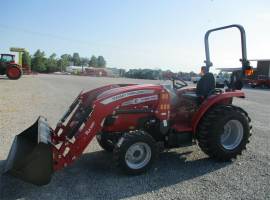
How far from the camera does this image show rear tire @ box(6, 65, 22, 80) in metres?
25.4

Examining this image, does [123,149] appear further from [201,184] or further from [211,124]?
[211,124]

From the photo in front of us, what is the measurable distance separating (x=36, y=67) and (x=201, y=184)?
75.5 meters

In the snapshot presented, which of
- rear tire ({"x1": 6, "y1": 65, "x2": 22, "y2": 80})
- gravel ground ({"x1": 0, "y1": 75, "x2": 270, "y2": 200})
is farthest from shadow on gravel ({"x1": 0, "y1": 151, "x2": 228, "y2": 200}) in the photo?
rear tire ({"x1": 6, "y1": 65, "x2": 22, "y2": 80})

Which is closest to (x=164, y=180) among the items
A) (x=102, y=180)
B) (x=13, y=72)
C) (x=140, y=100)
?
(x=102, y=180)

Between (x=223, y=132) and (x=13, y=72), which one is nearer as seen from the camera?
(x=223, y=132)

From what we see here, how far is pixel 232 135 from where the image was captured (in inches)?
216

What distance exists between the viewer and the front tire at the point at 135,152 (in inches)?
169

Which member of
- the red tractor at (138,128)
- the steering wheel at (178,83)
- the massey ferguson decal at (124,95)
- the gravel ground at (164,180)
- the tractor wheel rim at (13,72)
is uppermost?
the tractor wheel rim at (13,72)

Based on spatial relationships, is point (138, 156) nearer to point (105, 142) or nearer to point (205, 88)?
point (105, 142)

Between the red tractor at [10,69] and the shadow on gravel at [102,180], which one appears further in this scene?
the red tractor at [10,69]

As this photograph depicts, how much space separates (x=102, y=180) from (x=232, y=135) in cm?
256

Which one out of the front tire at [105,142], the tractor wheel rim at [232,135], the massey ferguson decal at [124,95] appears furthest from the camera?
the tractor wheel rim at [232,135]

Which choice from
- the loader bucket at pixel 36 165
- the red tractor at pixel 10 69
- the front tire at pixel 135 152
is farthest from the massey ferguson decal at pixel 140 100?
the red tractor at pixel 10 69

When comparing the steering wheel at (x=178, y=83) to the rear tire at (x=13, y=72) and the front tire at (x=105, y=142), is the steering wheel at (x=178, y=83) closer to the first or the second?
the front tire at (x=105, y=142)
